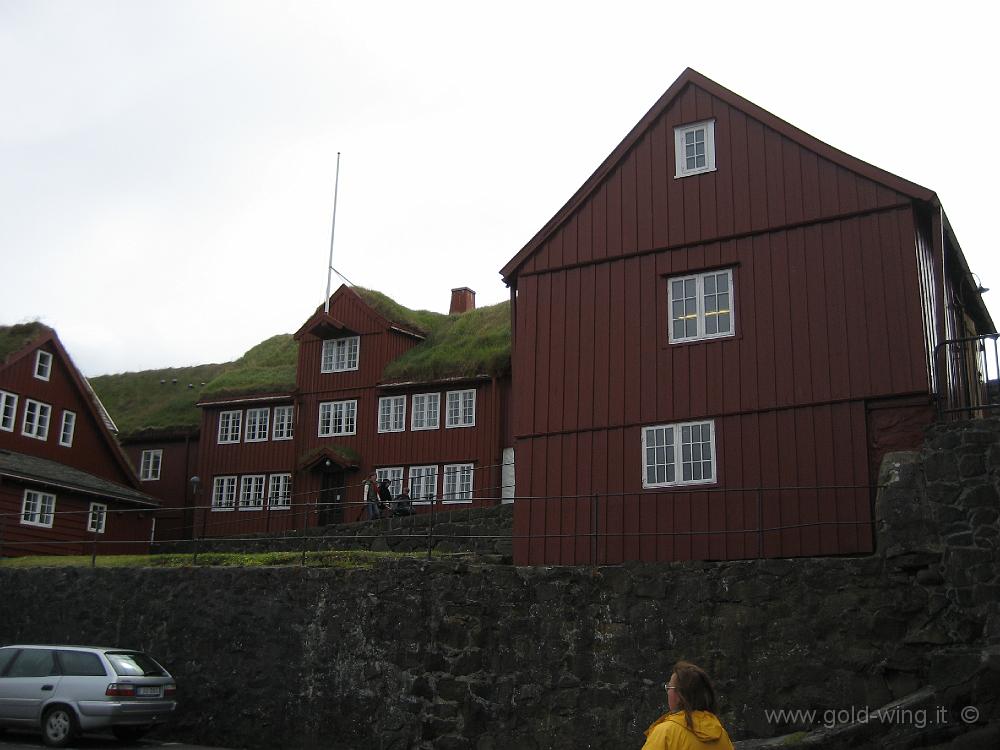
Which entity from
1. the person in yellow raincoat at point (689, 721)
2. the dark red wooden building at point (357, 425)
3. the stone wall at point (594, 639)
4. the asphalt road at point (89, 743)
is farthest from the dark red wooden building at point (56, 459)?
the person in yellow raincoat at point (689, 721)

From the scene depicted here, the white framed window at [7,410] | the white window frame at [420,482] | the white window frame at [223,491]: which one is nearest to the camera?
the white framed window at [7,410]

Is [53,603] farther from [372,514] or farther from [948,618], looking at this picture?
[948,618]

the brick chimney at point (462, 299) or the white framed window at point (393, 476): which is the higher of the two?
the brick chimney at point (462, 299)

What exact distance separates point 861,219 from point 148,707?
13771mm

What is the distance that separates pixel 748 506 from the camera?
1628 cm

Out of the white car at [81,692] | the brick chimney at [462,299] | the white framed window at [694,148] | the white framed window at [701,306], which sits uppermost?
the brick chimney at [462,299]

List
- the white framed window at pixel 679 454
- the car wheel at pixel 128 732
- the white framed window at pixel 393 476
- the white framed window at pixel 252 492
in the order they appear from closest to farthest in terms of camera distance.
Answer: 1. the white framed window at pixel 679 454
2. the car wheel at pixel 128 732
3. the white framed window at pixel 393 476
4. the white framed window at pixel 252 492

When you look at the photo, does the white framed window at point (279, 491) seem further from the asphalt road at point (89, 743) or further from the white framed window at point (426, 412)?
the asphalt road at point (89, 743)

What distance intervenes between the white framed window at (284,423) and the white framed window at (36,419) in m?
7.08

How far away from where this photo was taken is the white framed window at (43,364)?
106 feet

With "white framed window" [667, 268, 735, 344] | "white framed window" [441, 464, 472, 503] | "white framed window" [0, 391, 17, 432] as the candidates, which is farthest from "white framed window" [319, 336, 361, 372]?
"white framed window" [667, 268, 735, 344]

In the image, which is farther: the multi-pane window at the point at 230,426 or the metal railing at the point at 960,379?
the multi-pane window at the point at 230,426

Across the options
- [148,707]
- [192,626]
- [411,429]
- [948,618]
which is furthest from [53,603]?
[948,618]

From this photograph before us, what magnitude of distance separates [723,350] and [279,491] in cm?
2092
